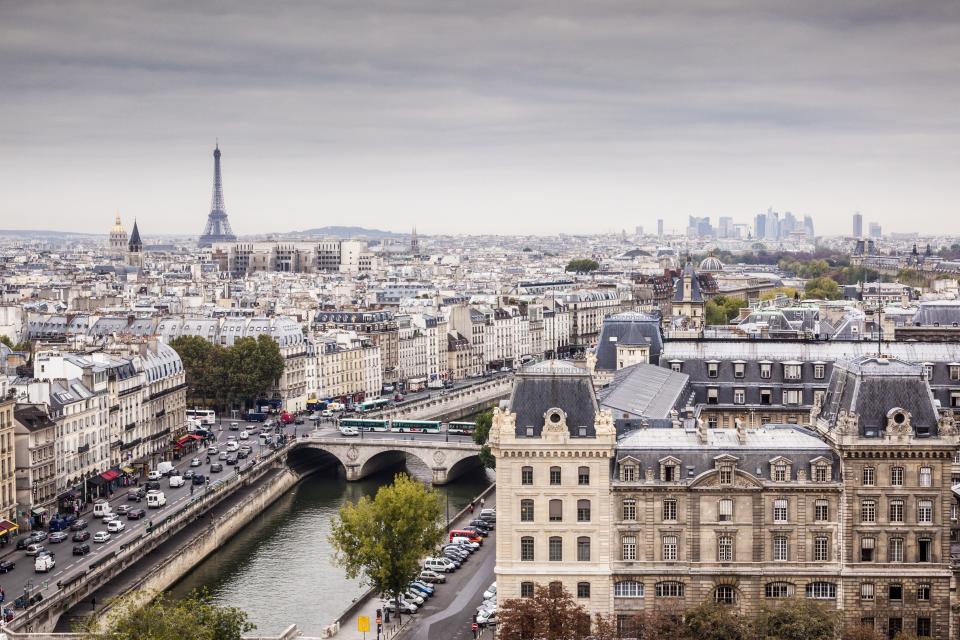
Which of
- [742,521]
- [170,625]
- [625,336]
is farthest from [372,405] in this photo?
[170,625]

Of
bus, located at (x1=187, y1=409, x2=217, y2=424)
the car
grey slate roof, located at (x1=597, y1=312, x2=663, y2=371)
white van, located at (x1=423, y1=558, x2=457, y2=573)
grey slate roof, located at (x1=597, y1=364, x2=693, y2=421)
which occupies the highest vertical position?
grey slate roof, located at (x1=597, y1=312, x2=663, y2=371)

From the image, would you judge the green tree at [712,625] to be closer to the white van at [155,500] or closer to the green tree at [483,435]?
the white van at [155,500]

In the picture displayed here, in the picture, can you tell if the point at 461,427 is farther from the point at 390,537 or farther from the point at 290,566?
the point at 390,537

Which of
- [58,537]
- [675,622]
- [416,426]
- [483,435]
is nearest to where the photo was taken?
[675,622]

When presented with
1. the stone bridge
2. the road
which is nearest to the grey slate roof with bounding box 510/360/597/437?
the road

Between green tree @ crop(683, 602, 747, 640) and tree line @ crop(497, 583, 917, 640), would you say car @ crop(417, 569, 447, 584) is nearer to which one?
tree line @ crop(497, 583, 917, 640)

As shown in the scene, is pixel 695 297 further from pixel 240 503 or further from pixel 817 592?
pixel 817 592
